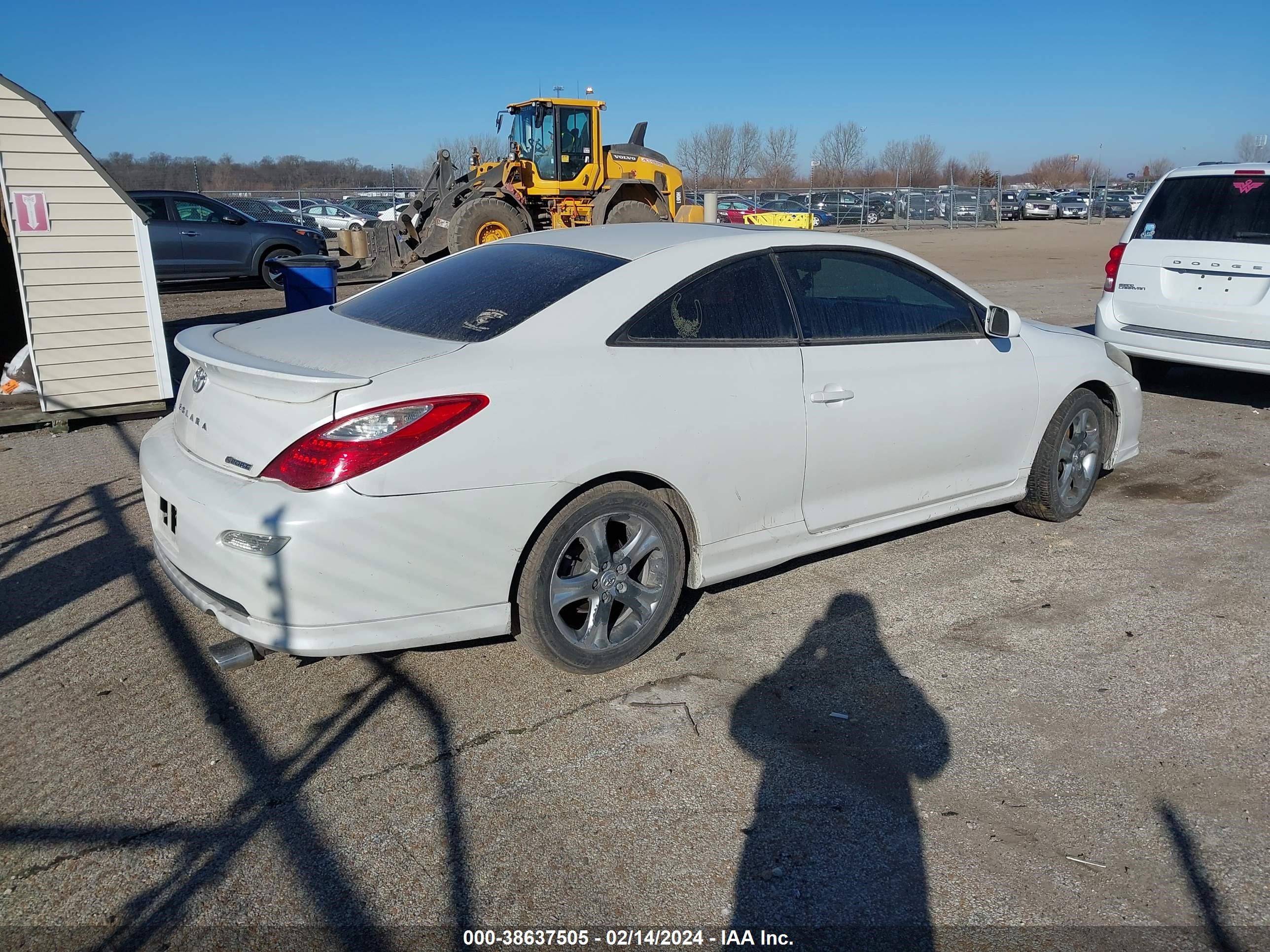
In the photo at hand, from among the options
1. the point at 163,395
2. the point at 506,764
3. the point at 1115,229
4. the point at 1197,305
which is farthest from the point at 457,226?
the point at 1115,229

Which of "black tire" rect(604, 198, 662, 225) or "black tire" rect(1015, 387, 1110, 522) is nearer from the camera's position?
"black tire" rect(1015, 387, 1110, 522)

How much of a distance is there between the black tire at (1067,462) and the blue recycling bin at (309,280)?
5767mm

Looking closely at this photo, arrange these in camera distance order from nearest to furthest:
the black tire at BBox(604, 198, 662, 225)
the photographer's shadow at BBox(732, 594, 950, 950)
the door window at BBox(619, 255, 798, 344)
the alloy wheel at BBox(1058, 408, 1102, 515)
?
the photographer's shadow at BBox(732, 594, 950, 950), the door window at BBox(619, 255, 798, 344), the alloy wheel at BBox(1058, 408, 1102, 515), the black tire at BBox(604, 198, 662, 225)

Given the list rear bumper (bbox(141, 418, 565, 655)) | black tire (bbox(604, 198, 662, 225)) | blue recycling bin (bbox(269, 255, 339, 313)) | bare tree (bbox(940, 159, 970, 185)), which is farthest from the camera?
bare tree (bbox(940, 159, 970, 185))

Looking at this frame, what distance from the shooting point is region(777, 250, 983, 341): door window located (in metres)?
4.50

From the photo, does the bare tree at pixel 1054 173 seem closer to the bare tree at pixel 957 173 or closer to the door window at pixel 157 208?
the bare tree at pixel 957 173

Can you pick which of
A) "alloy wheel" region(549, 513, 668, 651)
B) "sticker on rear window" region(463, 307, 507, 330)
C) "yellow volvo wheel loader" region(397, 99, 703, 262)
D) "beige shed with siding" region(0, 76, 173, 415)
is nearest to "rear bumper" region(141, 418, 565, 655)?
"alloy wheel" region(549, 513, 668, 651)

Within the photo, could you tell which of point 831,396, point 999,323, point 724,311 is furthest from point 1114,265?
point 724,311

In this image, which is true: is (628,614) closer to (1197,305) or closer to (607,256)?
(607,256)

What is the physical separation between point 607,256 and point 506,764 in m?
2.06

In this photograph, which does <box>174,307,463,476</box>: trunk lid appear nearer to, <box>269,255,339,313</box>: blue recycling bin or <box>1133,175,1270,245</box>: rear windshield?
<box>269,255,339,313</box>: blue recycling bin

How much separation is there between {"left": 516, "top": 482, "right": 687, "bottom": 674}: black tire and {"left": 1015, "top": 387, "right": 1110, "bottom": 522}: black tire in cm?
239

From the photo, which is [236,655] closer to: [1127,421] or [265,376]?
[265,376]

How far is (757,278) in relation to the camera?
4.36 meters
